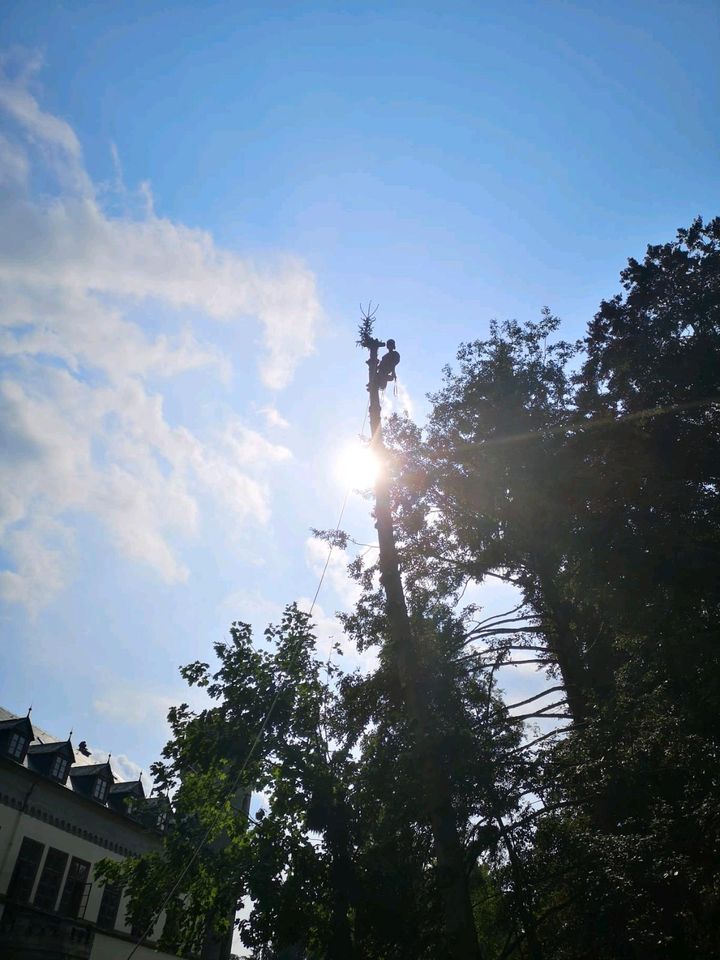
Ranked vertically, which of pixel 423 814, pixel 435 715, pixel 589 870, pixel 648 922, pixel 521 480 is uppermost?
pixel 521 480

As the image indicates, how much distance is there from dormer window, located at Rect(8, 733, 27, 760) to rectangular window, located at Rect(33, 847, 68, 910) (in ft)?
12.0

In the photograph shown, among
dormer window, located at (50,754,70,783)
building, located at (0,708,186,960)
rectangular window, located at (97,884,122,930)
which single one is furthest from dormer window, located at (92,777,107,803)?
rectangular window, located at (97,884,122,930)

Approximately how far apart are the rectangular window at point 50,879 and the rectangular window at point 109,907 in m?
2.82

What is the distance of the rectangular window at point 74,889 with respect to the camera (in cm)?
2734

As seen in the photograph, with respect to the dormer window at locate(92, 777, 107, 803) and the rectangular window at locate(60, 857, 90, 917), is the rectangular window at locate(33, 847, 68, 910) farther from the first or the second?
the dormer window at locate(92, 777, 107, 803)

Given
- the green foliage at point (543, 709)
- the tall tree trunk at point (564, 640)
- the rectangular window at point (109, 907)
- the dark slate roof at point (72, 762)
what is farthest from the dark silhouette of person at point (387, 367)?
the rectangular window at point (109, 907)

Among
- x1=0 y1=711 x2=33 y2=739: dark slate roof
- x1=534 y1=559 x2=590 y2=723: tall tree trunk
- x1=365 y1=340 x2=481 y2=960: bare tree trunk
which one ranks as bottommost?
x1=365 y1=340 x2=481 y2=960: bare tree trunk

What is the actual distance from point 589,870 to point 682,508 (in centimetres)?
625

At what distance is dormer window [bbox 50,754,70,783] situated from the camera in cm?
2861

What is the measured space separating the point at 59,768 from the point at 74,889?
4446 mm

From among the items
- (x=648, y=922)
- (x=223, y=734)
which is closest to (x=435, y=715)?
(x=648, y=922)

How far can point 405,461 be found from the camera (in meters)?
20.0

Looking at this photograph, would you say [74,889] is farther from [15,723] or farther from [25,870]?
[15,723]

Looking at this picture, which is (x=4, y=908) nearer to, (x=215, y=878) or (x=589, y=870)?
(x=215, y=878)
